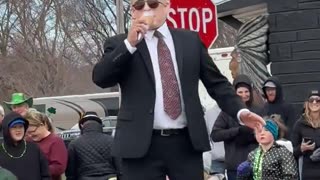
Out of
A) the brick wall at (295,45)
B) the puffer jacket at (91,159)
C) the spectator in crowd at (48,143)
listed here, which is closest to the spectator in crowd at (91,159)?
the puffer jacket at (91,159)

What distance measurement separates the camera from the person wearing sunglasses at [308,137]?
346 inches

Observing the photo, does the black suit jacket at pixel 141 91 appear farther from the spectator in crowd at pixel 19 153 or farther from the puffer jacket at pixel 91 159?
the puffer jacket at pixel 91 159

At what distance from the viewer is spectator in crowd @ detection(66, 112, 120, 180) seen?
934 centimetres

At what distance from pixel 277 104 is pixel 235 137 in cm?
84

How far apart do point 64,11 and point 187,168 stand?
35.3 metres

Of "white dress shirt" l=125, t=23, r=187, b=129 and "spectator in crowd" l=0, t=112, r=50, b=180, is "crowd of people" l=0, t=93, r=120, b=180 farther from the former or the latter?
"white dress shirt" l=125, t=23, r=187, b=129

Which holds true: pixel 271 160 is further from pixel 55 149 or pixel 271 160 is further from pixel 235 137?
pixel 55 149

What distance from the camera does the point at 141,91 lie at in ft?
15.8

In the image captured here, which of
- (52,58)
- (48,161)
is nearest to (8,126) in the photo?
(48,161)

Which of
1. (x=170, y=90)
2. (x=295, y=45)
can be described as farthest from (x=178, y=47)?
(x=295, y=45)

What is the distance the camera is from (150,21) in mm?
4781

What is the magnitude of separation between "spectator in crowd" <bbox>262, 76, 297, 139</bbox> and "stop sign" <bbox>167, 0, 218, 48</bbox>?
131 cm

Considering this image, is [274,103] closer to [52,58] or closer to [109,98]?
[109,98]

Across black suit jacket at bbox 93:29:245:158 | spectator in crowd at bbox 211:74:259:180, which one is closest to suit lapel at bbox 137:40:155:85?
black suit jacket at bbox 93:29:245:158
